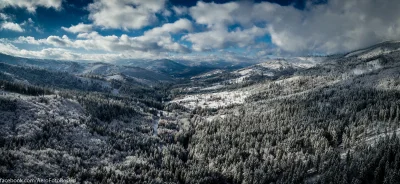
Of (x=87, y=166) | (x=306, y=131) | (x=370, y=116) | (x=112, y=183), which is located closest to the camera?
(x=112, y=183)

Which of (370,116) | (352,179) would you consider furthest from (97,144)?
(370,116)

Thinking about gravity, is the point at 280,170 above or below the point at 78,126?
below

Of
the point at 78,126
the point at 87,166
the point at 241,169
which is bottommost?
the point at 241,169

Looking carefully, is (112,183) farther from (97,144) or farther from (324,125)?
(324,125)

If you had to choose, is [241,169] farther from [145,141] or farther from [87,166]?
[87,166]

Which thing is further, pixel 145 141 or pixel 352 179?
pixel 145 141

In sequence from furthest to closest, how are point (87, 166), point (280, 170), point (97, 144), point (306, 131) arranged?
point (306, 131) → point (97, 144) → point (280, 170) → point (87, 166)

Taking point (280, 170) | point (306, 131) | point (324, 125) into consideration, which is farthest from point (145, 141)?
point (324, 125)

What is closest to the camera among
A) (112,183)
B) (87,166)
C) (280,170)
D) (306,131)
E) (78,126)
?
(112,183)

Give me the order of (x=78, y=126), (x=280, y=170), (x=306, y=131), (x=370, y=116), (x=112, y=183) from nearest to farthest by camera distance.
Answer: (x=112, y=183) < (x=280, y=170) < (x=78, y=126) < (x=306, y=131) < (x=370, y=116)
